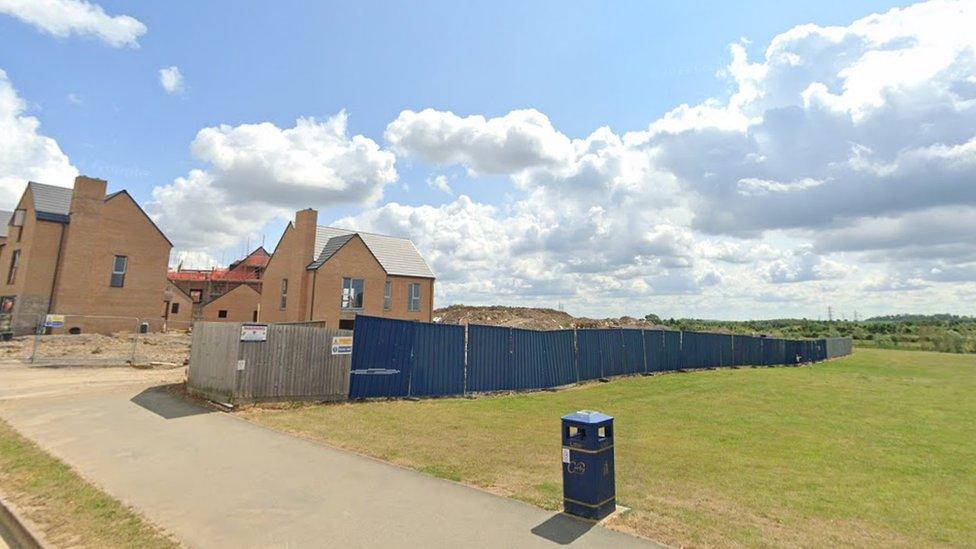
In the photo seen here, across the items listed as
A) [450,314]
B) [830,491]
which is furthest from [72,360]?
[450,314]

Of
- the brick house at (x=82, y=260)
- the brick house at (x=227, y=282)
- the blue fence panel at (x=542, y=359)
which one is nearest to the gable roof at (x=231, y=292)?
the brick house at (x=227, y=282)

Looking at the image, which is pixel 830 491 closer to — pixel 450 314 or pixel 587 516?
pixel 587 516

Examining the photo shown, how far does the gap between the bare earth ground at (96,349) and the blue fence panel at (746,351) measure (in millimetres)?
34901

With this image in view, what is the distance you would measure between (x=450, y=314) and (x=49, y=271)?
4081cm

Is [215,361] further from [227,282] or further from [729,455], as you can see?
[227,282]

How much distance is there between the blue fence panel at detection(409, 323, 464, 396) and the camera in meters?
16.4

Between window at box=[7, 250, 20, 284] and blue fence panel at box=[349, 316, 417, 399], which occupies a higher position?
window at box=[7, 250, 20, 284]

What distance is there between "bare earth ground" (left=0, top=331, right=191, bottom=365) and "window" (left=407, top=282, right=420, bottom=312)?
15.6 metres

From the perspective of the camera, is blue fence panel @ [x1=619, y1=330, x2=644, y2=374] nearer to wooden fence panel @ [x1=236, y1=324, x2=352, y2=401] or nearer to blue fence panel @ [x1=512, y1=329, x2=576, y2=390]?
blue fence panel @ [x1=512, y1=329, x2=576, y2=390]

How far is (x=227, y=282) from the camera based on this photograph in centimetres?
6506

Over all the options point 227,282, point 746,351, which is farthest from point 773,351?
point 227,282

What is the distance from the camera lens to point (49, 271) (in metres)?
34.2

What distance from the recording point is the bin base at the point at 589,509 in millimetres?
5676

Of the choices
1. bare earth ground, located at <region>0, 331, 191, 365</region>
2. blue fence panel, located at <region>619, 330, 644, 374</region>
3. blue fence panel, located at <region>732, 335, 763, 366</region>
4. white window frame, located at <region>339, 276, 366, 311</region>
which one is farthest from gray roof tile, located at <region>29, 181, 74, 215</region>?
blue fence panel, located at <region>732, 335, 763, 366</region>
